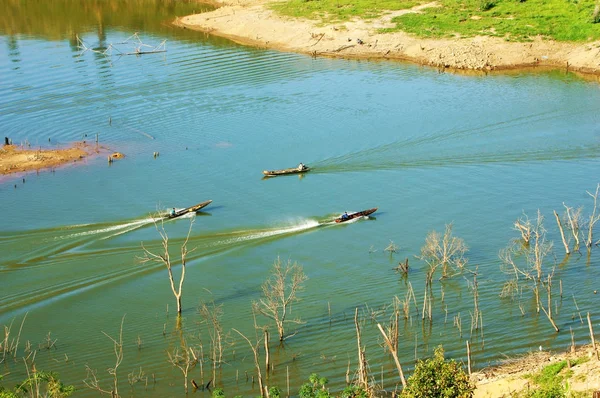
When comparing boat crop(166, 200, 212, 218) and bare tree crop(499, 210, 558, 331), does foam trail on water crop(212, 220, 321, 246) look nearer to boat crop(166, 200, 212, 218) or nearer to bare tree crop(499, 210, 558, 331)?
boat crop(166, 200, 212, 218)

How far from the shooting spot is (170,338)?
37.0m

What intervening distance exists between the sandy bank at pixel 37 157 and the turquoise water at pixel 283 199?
1.57 m

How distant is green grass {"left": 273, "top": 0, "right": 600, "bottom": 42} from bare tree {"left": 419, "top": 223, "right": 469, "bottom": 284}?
46409mm

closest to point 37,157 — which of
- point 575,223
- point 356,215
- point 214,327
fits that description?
point 356,215

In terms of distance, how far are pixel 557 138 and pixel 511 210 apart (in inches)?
511

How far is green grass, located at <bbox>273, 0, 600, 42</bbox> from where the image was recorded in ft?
276

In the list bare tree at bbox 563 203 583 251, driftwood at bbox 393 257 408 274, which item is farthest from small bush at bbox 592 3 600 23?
driftwood at bbox 393 257 408 274

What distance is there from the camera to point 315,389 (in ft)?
103

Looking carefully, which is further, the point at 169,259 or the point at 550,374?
the point at 169,259

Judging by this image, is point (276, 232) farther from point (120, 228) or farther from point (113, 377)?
point (113, 377)

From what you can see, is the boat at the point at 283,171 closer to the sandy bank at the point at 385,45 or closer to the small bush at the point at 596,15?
the sandy bank at the point at 385,45

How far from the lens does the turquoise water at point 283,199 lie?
1444 inches

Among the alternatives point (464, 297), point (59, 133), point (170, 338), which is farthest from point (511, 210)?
point (59, 133)

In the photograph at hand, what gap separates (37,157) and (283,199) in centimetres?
2016
